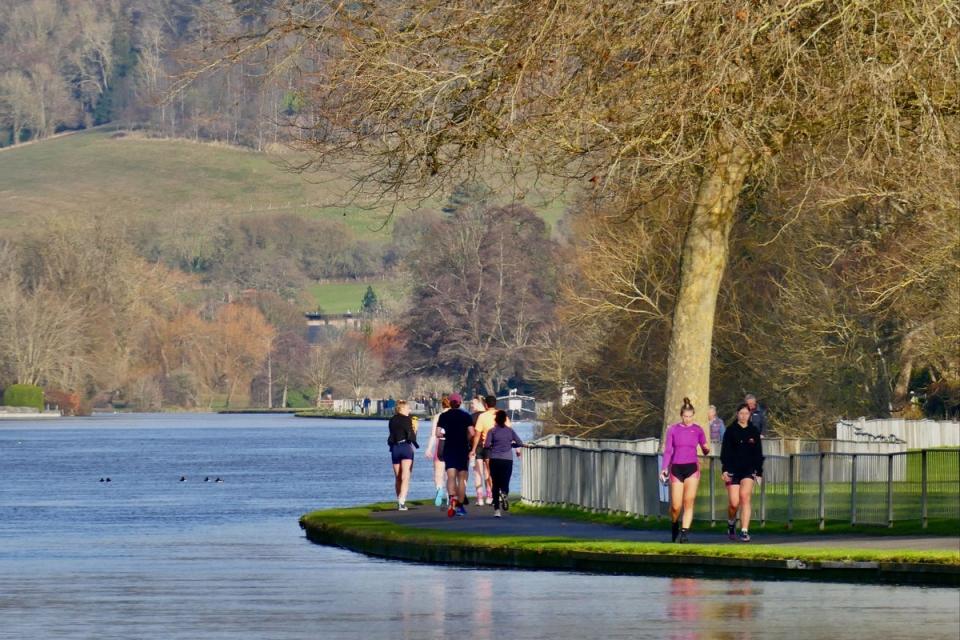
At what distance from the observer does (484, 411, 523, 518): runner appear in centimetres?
3366

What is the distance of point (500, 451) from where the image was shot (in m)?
33.9

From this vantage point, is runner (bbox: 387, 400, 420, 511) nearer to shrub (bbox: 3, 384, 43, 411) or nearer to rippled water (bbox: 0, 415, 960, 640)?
rippled water (bbox: 0, 415, 960, 640)

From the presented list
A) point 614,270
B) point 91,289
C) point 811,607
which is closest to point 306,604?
point 811,607

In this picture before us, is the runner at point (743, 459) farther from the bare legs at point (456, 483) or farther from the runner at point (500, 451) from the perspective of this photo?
the bare legs at point (456, 483)

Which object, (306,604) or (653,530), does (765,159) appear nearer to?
(653,530)

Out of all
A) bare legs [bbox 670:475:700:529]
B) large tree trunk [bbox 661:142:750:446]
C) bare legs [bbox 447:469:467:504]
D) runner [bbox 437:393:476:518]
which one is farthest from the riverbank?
large tree trunk [bbox 661:142:750:446]

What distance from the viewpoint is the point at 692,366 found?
36.4 metres

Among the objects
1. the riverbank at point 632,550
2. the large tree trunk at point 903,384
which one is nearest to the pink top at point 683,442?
the riverbank at point 632,550

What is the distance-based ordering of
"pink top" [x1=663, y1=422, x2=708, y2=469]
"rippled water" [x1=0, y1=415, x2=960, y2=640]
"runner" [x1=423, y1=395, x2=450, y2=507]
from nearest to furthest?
"rippled water" [x1=0, y1=415, x2=960, y2=640], "pink top" [x1=663, y1=422, x2=708, y2=469], "runner" [x1=423, y1=395, x2=450, y2=507]

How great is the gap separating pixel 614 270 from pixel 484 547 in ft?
122

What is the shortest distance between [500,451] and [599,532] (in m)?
4.05

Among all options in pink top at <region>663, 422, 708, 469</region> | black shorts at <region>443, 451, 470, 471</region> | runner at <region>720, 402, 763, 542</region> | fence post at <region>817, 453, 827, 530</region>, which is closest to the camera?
pink top at <region>663, 422, 708, 469</region>

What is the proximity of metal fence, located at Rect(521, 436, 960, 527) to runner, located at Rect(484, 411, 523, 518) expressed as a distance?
1.39m

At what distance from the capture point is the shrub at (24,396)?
573 ft
